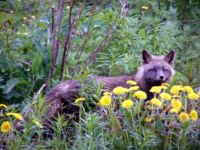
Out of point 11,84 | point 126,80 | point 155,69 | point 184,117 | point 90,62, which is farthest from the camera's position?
point 155,69

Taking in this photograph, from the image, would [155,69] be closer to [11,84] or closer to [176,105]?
[176,105]

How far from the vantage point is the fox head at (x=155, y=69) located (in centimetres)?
599

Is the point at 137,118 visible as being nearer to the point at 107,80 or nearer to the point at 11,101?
the point at 107,80

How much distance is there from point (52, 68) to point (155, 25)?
9.44 feet

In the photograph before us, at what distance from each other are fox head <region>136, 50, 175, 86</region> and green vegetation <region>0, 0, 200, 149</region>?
0.84 ft

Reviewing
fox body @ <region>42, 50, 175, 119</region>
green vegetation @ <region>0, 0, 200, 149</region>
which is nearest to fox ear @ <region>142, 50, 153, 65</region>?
fox body @ <region>42, 50, 175, 119</region>

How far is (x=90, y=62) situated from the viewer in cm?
579

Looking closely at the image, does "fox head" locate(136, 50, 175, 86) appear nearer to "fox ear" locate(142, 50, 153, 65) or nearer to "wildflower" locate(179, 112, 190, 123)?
"fox ear" locate(142, 50, 153, 65)

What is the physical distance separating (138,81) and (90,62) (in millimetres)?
955

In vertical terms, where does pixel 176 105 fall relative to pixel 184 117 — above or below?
above

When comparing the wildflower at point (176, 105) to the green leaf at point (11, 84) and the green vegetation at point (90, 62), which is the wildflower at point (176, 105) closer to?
the green vegetation at point (90, 62)

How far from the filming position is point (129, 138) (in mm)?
3904

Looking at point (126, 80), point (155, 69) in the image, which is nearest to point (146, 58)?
point (155, 69)

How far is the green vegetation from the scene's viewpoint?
3824mm
